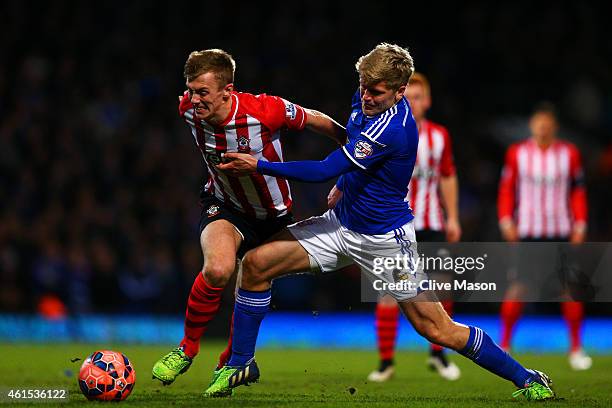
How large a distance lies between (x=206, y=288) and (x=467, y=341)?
4.97 ft

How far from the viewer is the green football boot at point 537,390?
221 inches

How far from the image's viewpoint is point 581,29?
1630 centimetres

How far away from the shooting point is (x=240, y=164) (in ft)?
17.8

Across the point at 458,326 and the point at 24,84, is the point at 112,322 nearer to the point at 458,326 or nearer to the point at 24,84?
the point at 24,84

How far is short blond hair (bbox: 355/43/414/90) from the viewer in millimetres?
5438

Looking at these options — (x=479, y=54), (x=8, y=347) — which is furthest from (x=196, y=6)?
(x=8, y=347)

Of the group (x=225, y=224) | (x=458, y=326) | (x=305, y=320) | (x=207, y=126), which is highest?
(x=207, y=126)

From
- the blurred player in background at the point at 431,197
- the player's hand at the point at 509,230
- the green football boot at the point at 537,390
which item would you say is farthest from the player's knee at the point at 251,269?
the player's hand at the point at 509,230

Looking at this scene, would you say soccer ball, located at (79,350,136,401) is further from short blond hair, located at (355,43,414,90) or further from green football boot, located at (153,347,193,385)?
short blond hair, located at (355,43,414,90)

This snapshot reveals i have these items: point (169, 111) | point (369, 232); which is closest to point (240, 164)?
point (369, 232)

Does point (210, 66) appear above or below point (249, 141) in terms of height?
above

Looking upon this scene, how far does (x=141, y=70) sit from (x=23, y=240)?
12.3 ft

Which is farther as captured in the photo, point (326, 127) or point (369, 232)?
point (326, 127)

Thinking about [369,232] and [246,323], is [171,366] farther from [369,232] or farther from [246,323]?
[369,232]
